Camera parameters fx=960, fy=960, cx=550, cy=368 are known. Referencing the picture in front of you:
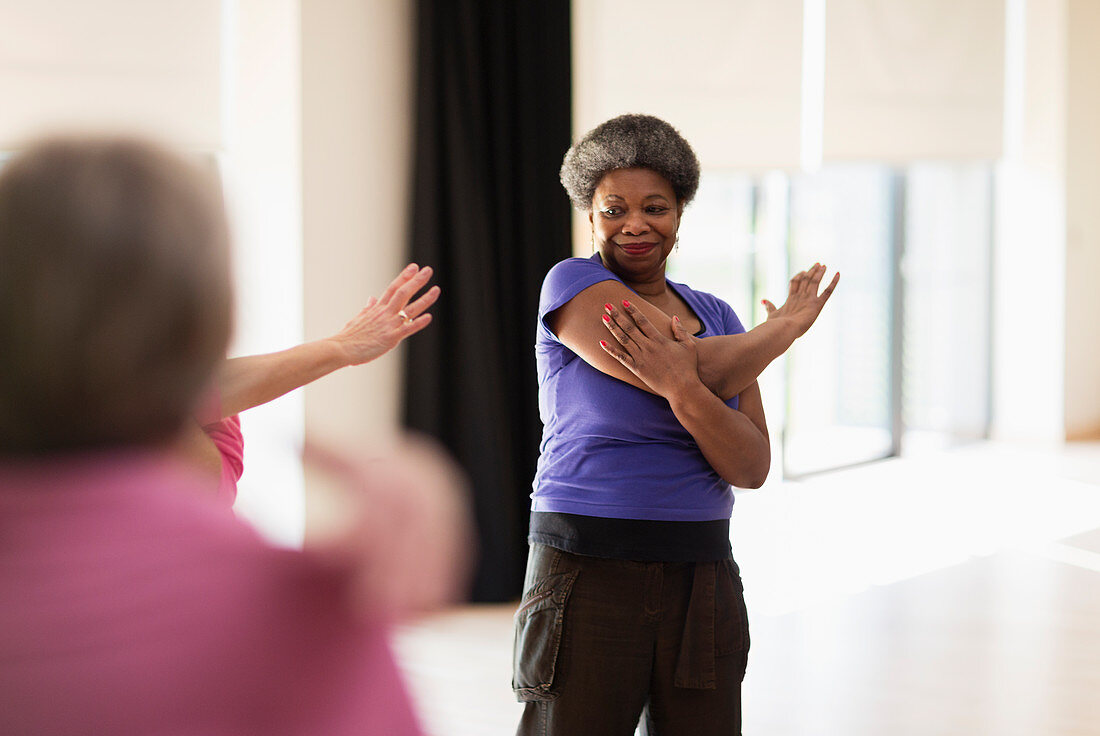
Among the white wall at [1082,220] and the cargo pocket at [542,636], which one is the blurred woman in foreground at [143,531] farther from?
the white wall at [1082,220]

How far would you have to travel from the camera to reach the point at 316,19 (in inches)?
144

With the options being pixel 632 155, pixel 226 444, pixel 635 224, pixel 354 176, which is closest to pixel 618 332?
pixel 635 224

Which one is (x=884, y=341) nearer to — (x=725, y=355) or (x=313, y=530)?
(x=725, y=355)

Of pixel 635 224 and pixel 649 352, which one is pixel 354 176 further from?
pixel 649 352

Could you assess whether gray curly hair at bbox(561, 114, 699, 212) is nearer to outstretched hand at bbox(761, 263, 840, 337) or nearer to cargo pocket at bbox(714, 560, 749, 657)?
outstretched hand at bbox(761, 263, 840, 337)

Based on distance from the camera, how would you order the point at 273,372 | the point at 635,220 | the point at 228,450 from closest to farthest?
the point at 228,450 → the point at 273,372 → the point at 635,220

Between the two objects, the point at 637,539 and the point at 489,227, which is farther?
the point at 489,227

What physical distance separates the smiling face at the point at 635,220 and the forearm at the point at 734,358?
20 cm

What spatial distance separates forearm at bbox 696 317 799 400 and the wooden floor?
4.14 feet

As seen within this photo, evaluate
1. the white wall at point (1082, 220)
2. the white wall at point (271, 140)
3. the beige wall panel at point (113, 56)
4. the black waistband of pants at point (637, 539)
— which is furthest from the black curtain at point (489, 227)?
the white wall at point (1082, 220)

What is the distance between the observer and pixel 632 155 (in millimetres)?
1701

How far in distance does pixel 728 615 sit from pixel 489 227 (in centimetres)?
278

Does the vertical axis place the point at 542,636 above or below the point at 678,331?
below

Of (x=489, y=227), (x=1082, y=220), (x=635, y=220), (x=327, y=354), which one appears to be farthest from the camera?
(x=1082, y=220)
